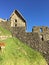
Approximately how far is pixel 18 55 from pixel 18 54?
31 cm

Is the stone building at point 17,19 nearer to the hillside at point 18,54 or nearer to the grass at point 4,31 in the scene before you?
the grass at point 4,31

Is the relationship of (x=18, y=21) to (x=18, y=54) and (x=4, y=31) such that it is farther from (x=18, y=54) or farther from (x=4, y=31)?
(x=18, y=54)

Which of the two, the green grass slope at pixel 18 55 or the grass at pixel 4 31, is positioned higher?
the grass at pixel 4 31

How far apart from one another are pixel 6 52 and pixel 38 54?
23.6 ft

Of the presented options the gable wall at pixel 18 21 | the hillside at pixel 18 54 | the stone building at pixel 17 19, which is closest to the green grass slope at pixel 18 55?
the hillside at pixel 18 54

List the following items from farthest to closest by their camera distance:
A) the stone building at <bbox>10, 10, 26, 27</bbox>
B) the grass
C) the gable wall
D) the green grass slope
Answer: the stone building at <bbox>10, 10, 26, 27</bbox> → the gable wall → the grass → the green grass slope

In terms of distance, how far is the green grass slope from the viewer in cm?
3562

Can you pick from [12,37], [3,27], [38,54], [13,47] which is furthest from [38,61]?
[3,27]

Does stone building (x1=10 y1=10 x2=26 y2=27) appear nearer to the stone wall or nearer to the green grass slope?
the stone wall

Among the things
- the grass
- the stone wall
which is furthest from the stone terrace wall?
the grass

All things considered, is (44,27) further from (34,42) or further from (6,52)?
(6,52)

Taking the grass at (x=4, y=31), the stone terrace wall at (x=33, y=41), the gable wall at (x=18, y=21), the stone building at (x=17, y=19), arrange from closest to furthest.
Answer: the stone terrace wall at (x=33, y=41) < the grass at (x=4, y=31) < the gable wall at (x=18, y=21) < the stone building at (x=17, y=19)

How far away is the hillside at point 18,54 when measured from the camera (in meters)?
35.7

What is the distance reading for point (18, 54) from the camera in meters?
38.4
